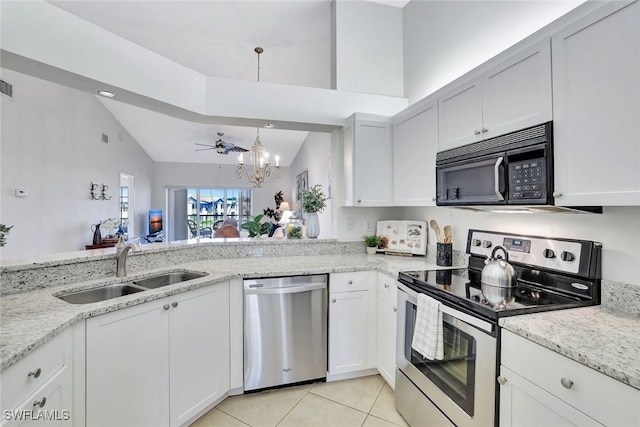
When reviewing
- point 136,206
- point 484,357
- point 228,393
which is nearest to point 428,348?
point 484,357

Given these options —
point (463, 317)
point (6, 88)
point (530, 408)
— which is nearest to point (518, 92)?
point (463, 317)

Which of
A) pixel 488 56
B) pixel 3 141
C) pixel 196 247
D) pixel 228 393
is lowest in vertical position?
pixel 228 393

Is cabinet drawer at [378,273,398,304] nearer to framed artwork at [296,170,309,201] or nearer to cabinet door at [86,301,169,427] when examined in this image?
cabinet door at [86,301,169,427]

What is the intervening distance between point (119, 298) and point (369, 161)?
198cm

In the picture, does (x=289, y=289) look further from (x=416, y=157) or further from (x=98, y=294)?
(x=416, y=157)

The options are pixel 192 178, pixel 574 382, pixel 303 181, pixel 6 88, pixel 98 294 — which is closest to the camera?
pixel 574 382

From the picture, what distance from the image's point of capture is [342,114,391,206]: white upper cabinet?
2.52m

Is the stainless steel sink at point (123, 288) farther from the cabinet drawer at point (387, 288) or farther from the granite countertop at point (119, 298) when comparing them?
the cabinet drawer at point (387, 288)

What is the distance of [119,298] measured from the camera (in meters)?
1.48

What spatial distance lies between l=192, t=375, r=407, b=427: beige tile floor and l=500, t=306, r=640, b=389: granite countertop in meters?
1.15

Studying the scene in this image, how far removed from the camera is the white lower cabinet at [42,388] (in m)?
0.93

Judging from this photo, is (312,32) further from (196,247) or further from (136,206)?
(136,206)

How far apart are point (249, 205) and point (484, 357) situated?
842cm

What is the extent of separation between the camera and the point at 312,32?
3.39 metres
